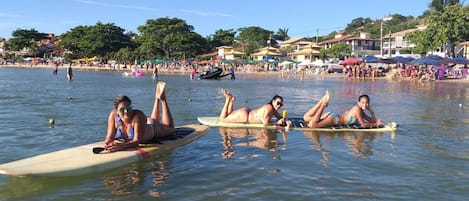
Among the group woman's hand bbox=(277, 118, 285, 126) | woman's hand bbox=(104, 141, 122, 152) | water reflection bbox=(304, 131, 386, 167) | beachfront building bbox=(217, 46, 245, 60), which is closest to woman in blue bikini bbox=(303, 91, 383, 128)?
water reflection bbox=(304, 131, 386, 167)

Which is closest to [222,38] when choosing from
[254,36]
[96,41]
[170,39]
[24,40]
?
[254,36]

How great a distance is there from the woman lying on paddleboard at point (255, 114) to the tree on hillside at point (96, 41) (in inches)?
3618

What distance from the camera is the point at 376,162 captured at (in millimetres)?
9195

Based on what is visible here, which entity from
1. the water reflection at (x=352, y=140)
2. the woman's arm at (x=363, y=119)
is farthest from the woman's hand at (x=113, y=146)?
the woman's arm at (x=363, y=119)

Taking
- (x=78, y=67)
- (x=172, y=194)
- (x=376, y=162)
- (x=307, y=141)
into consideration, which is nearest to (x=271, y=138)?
(x=307, y=141)

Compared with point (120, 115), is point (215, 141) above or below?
below

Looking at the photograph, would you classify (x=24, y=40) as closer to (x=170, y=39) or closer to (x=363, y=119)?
(x=170, y=39)

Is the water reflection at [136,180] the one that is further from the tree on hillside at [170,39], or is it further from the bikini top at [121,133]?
the tree on hillside at [170,39]

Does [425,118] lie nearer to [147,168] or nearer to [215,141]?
[215,141]

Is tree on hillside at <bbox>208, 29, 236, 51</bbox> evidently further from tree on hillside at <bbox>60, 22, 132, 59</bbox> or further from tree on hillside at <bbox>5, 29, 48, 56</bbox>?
tree on hillside at <bbox>5, 29, 48, 56</bbox>

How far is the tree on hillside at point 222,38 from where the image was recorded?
345 ft

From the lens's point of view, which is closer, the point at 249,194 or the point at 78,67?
the point at 249,194

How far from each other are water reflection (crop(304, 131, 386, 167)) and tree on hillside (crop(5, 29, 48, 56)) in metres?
115

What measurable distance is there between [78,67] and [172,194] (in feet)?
290
